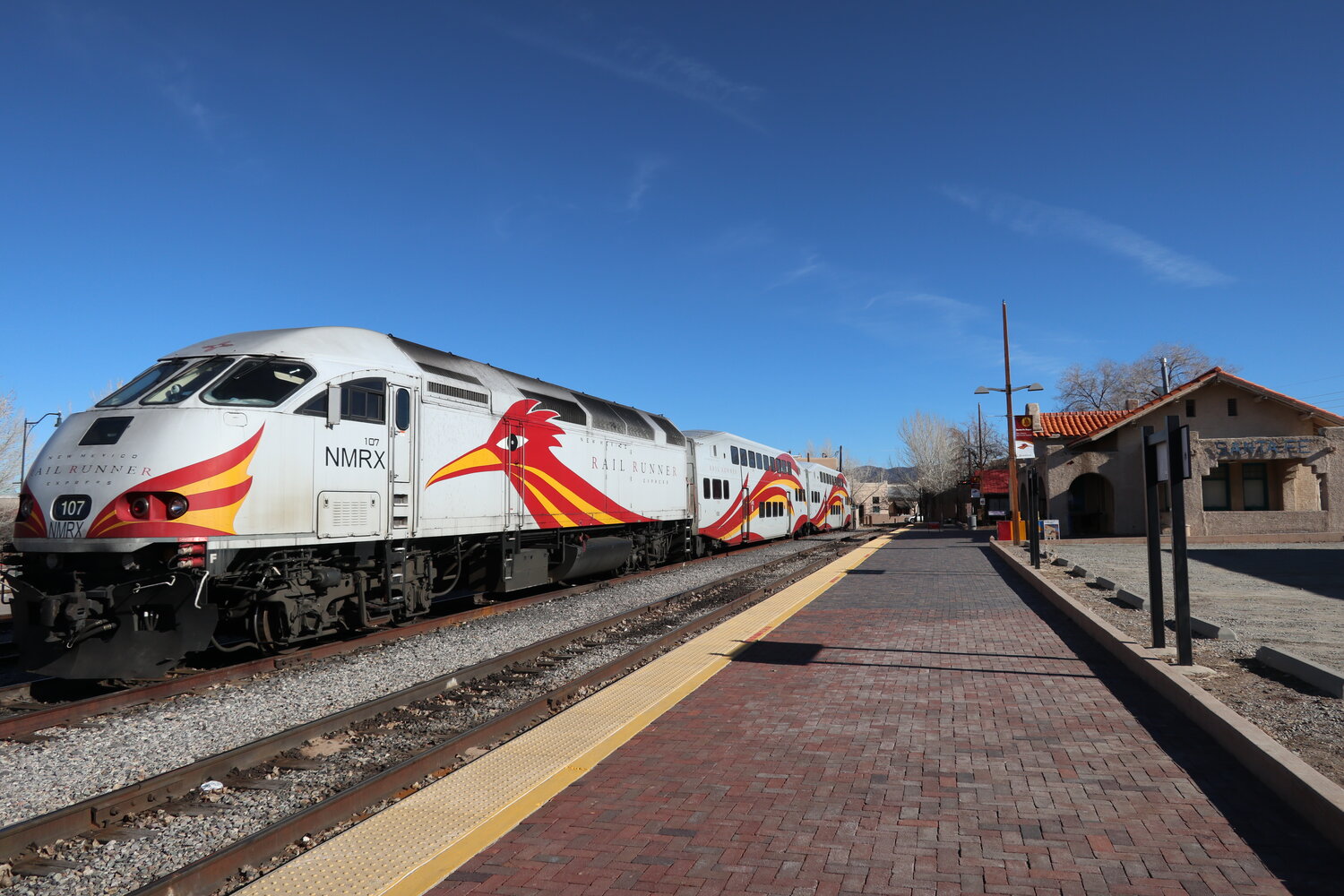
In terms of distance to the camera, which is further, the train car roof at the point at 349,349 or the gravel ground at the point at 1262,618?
the train car roof at the point at 349,349

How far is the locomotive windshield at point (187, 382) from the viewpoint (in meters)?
8.27

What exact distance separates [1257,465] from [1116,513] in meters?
4.90

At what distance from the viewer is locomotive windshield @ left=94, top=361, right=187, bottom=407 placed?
8484 millimetres

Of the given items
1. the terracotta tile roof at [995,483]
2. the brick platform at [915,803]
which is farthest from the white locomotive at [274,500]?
the terracotta tile roof at [995,483]

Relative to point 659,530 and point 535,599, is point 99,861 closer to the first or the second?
point 535,599

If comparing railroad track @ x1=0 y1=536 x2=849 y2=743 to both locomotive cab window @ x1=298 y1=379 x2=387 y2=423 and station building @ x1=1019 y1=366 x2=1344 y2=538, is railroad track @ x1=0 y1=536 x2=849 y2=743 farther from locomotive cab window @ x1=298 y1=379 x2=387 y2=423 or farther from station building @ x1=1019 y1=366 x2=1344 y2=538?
station building @ x1=1019 y1=366 x2=1344 y2=538

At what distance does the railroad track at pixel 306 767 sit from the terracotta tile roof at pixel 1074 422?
30.5 meters

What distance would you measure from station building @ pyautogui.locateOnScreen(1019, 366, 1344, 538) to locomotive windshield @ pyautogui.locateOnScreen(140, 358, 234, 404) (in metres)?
27.8

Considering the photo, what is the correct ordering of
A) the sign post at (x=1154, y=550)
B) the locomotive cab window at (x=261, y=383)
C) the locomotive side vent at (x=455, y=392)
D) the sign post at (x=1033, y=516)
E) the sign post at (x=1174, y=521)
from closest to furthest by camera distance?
1. the sign post at (x=1174, y=521)
2. the sign post at (x=1154, y=550)
3. the locomotive cab window at (x=261, y=383)
4. the locomotive side vent at (x=455, y=392)
5. the sign post at (x=1033, y=516)

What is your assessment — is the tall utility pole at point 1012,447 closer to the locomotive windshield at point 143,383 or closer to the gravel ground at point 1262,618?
the gravel ground at point 1262,618

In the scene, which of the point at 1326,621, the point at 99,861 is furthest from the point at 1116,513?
the point at 99,861

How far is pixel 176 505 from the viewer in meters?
7.67

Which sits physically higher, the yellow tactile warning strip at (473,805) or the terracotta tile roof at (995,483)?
the terracotta tile roof at (995,483)

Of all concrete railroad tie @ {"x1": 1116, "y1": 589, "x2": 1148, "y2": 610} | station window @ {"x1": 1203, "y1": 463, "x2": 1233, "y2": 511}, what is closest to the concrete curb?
concrete railroad tie @ {"x1": 1116, "y1": 589, "x2": 1148, "y2": 610}
